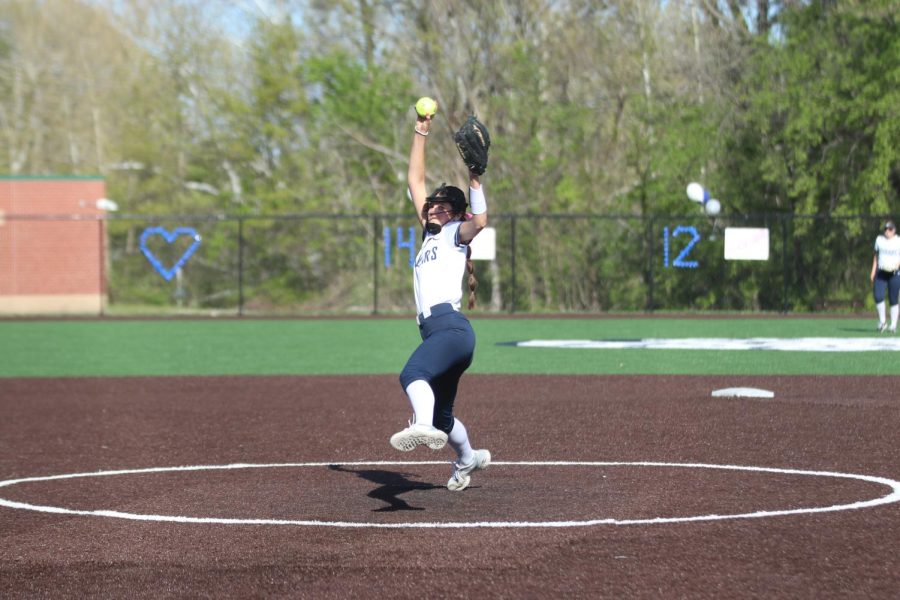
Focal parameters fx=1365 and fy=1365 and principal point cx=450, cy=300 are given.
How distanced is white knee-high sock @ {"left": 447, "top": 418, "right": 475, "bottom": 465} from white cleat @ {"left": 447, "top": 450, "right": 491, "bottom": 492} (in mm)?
36

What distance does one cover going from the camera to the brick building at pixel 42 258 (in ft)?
148

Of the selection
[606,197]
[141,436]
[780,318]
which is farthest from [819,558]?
[606,197]

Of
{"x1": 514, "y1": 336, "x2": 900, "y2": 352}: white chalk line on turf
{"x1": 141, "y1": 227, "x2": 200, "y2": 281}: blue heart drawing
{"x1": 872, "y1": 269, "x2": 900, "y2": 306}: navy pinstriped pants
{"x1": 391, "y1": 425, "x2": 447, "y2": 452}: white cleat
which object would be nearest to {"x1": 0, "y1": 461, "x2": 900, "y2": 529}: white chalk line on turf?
{"x1": 391, "y1": 425, "x2": 447, "y2": 452}: white cleat

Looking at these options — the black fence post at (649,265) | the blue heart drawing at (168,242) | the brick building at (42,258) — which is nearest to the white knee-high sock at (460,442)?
the black fence post at (649,265)

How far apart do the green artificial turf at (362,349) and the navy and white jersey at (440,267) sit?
12027 mm

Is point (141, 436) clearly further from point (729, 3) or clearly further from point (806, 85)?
point (729, 3)

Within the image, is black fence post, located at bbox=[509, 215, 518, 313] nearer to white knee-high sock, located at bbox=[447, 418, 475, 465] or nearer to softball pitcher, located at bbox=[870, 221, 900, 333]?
softball pitcher, located at bbox=[870, 221, 900, 333]

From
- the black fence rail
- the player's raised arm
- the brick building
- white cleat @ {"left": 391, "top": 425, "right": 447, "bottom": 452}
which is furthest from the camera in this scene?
the brick building

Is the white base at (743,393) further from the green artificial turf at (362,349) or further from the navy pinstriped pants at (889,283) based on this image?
the navy pinstriped pants at (889,283)

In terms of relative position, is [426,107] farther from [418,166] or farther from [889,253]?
[889,253]

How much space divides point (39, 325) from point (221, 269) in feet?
44.6

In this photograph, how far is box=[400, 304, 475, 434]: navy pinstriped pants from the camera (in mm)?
8789

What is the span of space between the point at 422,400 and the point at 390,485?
1.62 meters

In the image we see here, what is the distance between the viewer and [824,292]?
132 ft
